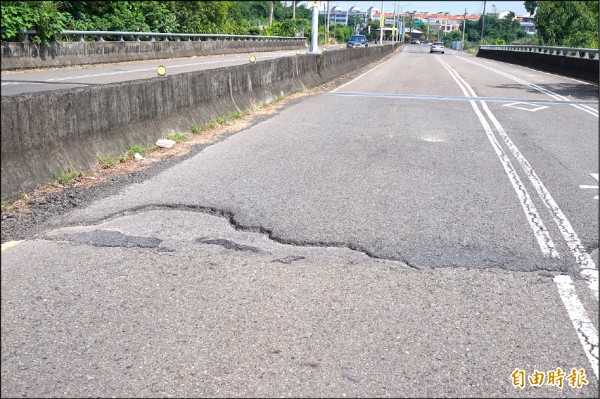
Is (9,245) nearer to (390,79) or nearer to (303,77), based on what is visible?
(303,77)

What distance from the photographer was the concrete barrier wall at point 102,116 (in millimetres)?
6211

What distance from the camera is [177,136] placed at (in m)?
10.9

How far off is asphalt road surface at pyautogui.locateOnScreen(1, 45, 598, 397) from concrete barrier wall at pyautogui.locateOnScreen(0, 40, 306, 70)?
9848 millimetres

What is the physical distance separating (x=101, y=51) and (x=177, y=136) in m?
19.5

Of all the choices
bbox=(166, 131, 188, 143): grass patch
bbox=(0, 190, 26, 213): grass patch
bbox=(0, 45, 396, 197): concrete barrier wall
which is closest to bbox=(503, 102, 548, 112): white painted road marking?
bbox=(0, 45, 396, 197): concrete barrier wall

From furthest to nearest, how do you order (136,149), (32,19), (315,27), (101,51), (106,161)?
(101,51) → (315,27) → (32,19) → (136,149) → (106,161)

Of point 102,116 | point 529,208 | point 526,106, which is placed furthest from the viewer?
point 526,106

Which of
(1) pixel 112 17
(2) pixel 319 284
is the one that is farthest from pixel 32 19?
(2) pixel 319 284

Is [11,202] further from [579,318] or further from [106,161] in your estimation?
[579,318]

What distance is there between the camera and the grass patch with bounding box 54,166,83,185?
724 cm

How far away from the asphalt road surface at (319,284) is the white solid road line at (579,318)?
0.05 ft

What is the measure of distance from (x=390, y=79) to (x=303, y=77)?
271 inches

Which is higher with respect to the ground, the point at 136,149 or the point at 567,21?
the point at 567,21

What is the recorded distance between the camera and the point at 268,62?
57.2ft
